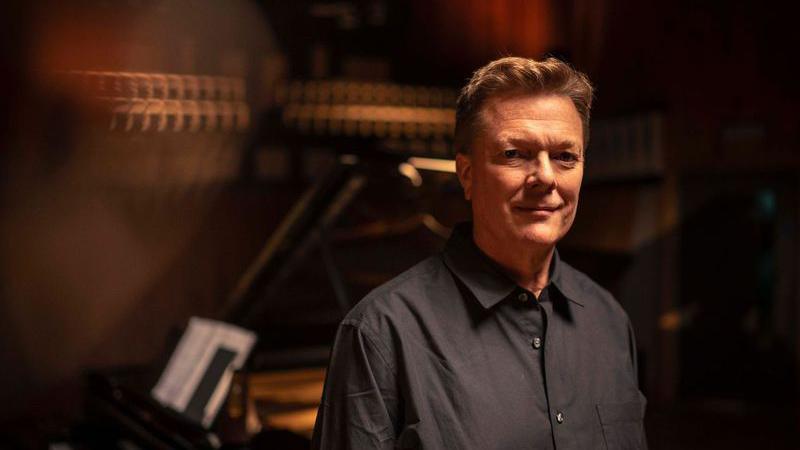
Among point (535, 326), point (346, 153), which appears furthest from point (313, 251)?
point (535, 326)

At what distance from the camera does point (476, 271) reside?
1.64 metres

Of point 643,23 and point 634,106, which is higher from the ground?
point 643,23

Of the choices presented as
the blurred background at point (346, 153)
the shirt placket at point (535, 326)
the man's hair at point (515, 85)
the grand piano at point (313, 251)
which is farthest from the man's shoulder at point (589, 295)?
the blurred background at point (346, 153)

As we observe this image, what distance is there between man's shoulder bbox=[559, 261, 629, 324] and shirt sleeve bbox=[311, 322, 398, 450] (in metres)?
0.47

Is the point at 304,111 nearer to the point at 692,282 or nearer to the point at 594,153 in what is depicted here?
the point at 594,153

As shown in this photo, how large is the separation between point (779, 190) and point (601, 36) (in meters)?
1.86

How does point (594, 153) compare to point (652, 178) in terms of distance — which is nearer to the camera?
point (652, 178)

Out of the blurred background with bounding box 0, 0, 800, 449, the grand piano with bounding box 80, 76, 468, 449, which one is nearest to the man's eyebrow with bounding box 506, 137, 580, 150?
the grand piano with bounding box 80, 76, 468, 449

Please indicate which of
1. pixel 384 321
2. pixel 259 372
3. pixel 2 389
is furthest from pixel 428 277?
pixel 2 389

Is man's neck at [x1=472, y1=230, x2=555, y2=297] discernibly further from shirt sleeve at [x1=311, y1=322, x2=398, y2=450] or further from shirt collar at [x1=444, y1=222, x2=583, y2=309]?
shirt sleeve at [x1=311, y1=322, x2=398, y2=450]

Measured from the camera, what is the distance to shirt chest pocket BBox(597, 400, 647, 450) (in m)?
1.69

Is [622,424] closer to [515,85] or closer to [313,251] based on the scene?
[515,85]

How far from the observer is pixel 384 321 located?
1.52 m

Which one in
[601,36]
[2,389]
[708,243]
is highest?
[601,36]
